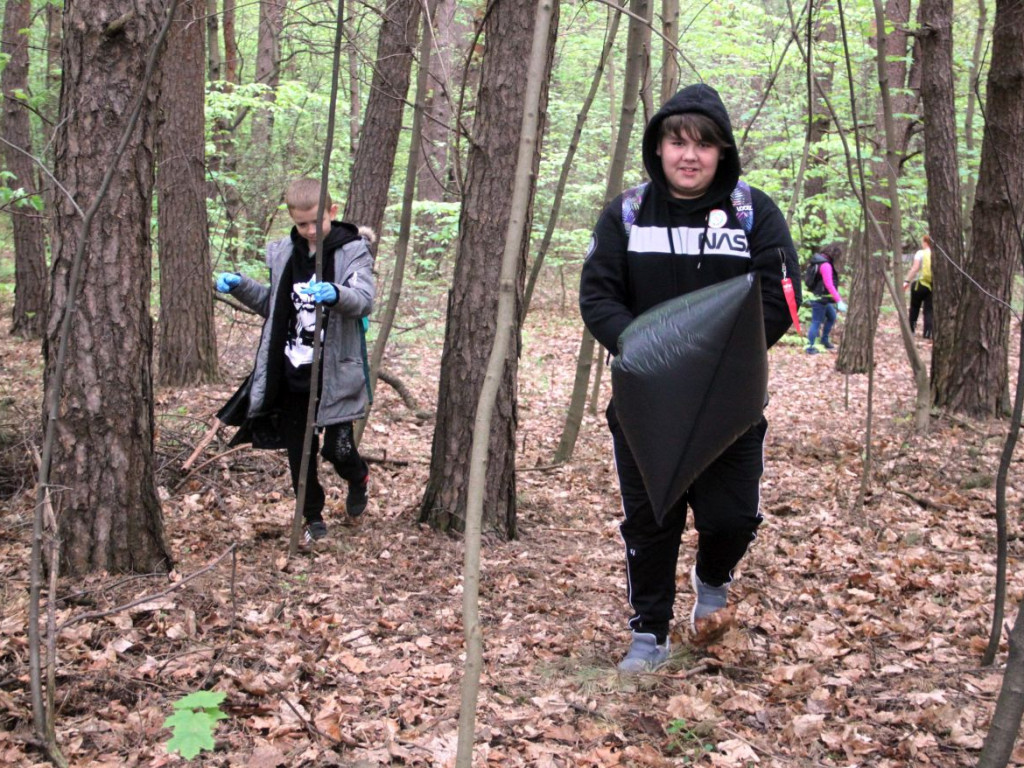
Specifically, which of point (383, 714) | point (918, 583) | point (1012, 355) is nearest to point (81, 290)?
point (383, 714)

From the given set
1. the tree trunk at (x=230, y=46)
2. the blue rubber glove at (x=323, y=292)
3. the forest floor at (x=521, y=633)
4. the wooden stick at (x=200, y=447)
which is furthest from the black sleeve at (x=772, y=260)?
the tree trunk at (x=230, y=46)

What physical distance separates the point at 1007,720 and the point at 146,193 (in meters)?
3.27

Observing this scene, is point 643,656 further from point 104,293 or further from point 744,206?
point 104,293

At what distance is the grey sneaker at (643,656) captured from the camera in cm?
311

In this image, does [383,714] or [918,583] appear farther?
[918,583]

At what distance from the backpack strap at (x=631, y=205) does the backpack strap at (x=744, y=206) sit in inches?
11.8

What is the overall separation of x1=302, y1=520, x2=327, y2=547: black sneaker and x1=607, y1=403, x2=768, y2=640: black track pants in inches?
78.7

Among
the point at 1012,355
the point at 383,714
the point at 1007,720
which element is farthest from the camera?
the point at 1012,355

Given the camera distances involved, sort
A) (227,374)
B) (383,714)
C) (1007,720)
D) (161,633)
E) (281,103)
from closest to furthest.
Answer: (1007,720), (383,714), (161,633), (227,374), (281,103)

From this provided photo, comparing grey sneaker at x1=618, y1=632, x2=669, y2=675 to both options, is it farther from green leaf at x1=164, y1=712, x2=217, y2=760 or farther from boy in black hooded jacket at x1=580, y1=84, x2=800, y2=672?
green leaf at x1=164, y1=712, x2=217, y2=760

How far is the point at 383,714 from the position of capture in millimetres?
2859

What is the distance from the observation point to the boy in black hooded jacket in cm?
283

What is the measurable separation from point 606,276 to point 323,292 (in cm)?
149

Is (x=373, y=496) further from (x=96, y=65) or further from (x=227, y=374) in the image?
(x=227, y=374)
